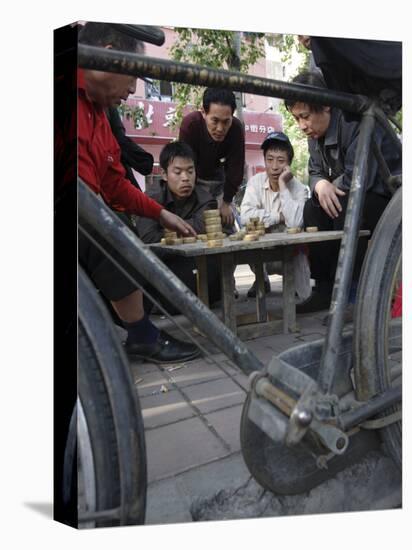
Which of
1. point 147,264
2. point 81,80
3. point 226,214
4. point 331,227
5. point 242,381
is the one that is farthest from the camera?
point 331,227

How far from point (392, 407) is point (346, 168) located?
866mm

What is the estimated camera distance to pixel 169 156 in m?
2.03

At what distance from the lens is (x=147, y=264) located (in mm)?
1691

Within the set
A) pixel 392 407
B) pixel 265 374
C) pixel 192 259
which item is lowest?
pixel 392 407

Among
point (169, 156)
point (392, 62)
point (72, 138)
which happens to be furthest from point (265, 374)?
point (392, 62)

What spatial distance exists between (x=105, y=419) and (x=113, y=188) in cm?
71

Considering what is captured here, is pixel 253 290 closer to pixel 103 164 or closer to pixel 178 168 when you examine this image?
pixel 178 168

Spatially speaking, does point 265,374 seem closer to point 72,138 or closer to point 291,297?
point 291,297

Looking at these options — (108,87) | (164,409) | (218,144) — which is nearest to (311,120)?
(218,144)

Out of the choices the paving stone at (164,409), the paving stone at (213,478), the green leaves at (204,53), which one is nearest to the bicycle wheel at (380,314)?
the paving stone at (213,478)

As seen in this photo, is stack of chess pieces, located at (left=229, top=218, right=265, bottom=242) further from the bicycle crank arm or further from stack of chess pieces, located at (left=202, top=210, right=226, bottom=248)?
the bicycle crank arm

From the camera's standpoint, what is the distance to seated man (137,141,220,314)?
2.00 meters

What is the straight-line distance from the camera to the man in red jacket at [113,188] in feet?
6.03

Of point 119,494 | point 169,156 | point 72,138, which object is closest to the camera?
point 119,494
